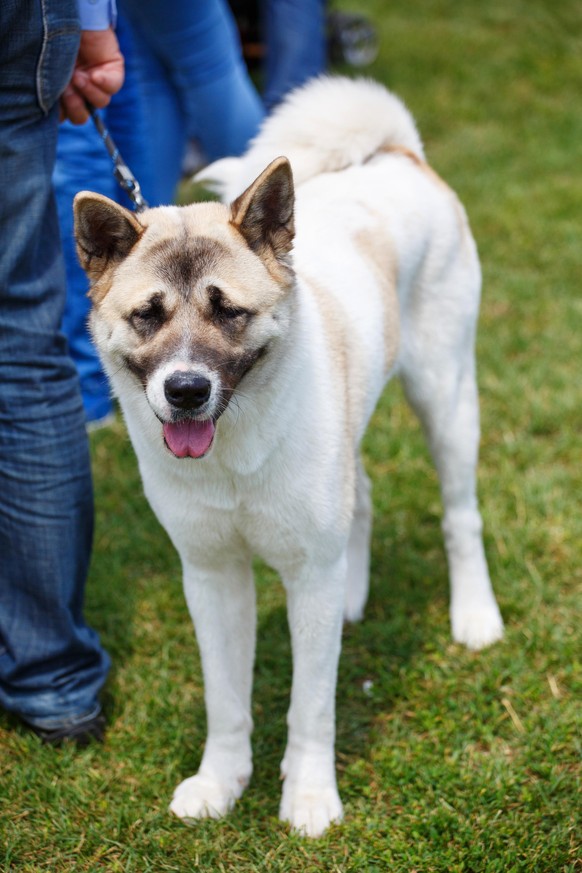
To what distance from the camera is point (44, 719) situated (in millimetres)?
3152

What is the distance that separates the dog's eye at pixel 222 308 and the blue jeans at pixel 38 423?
657 mm

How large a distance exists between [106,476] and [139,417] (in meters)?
2.12

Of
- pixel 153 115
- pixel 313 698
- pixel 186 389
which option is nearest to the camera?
pixel 186 389

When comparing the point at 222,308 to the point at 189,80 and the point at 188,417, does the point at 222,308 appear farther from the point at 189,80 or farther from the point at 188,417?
the point at 189,80

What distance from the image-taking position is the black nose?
7.68 feet

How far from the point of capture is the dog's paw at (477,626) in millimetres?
3592

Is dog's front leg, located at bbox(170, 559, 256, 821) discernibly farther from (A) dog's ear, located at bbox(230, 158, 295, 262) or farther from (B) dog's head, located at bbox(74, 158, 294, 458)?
(A) dog's ear, located at bbox(230, 158, 295, 262)

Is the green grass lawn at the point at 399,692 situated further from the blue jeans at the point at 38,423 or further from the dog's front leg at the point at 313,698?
the blue jeans at the point at 38,423

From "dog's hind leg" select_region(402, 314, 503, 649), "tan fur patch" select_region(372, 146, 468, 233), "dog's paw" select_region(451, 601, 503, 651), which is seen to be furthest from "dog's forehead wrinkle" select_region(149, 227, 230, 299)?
"dog's paw" select_region(451, 601, 503, 651)

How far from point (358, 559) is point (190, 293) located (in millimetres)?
1614

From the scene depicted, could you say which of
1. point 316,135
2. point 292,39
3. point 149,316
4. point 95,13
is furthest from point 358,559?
point 292,39

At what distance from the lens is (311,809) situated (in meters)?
2.88

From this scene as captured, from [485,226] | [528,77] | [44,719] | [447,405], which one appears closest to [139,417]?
[44,719]

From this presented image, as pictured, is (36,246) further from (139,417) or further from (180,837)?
(180,837)
